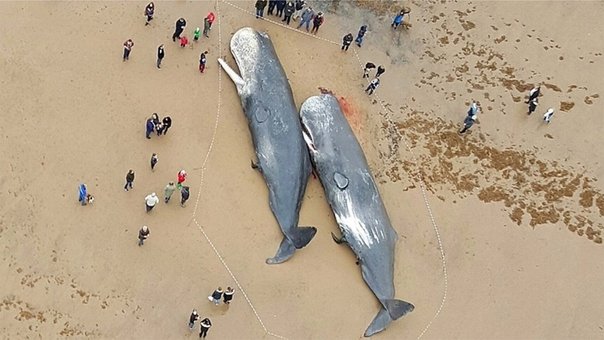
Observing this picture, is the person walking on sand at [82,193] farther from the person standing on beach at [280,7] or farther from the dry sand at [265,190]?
the person standing on beach at [280,7]

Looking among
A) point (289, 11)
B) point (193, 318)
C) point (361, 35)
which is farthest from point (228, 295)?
point (361, 35)

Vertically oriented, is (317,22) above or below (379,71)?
above

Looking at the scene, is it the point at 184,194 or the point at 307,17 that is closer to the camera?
the point at 184,194

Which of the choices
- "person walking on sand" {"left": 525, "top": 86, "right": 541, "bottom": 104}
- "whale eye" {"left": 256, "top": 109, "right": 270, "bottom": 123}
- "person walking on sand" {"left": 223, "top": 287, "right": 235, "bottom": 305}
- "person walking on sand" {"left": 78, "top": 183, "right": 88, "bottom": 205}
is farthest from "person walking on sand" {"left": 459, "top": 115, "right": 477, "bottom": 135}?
"person walking on sand" {"left": 78, "top": 183, "right": 88, "bottom": 205}

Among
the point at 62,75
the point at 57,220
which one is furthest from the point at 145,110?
the point at 57,220

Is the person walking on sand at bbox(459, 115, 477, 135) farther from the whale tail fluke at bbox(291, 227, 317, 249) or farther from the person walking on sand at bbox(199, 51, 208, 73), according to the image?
the person walking on sand at bbox(199, 51, 208, 73)

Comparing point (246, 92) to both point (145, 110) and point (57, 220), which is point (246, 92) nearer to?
point (145, 110)

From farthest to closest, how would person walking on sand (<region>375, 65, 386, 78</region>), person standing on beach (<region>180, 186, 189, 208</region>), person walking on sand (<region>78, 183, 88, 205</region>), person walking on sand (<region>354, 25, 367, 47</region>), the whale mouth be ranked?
1. person walking on sand (<region>354, 25, 367, 47</region>)
2. person walking on sand (<region>375, 65, 386, 78</region>)
3. the whale mouth
4. person standing on beach (<region>180, 186, 189, 208</region>)
5. person walking on sand (<region>78, 183, 88, 205</region>)

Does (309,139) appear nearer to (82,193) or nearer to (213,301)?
(213,301)
